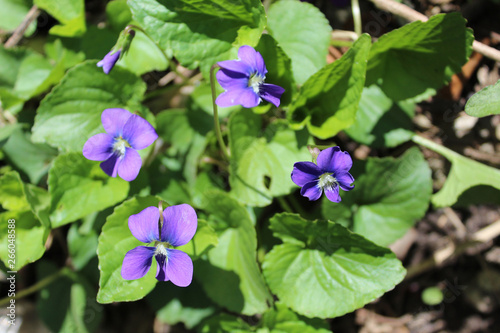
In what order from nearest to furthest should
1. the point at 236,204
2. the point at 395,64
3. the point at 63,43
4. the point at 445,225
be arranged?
the point at 236,204, the point at 395,64, the point at 63,43, the point at 445,225

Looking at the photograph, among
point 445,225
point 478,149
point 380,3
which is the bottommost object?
point 445,225

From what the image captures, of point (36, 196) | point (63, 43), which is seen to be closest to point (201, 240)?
point (36, 196)

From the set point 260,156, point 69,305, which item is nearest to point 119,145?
point 260,156

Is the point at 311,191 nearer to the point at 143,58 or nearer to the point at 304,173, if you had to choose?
the point at 304,173

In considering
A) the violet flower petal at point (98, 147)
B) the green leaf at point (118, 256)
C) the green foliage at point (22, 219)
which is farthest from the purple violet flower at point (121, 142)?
the green foliage at point (22, 219)

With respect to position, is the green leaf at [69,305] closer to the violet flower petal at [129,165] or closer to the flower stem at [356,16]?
the violet flower petal at [129,165]

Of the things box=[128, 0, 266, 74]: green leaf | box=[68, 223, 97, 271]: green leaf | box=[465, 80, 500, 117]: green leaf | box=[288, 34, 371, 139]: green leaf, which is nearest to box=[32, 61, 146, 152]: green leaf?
box=[128, 0, 266, 74]: green leaf

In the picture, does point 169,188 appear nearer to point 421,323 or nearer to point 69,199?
point 69,199
